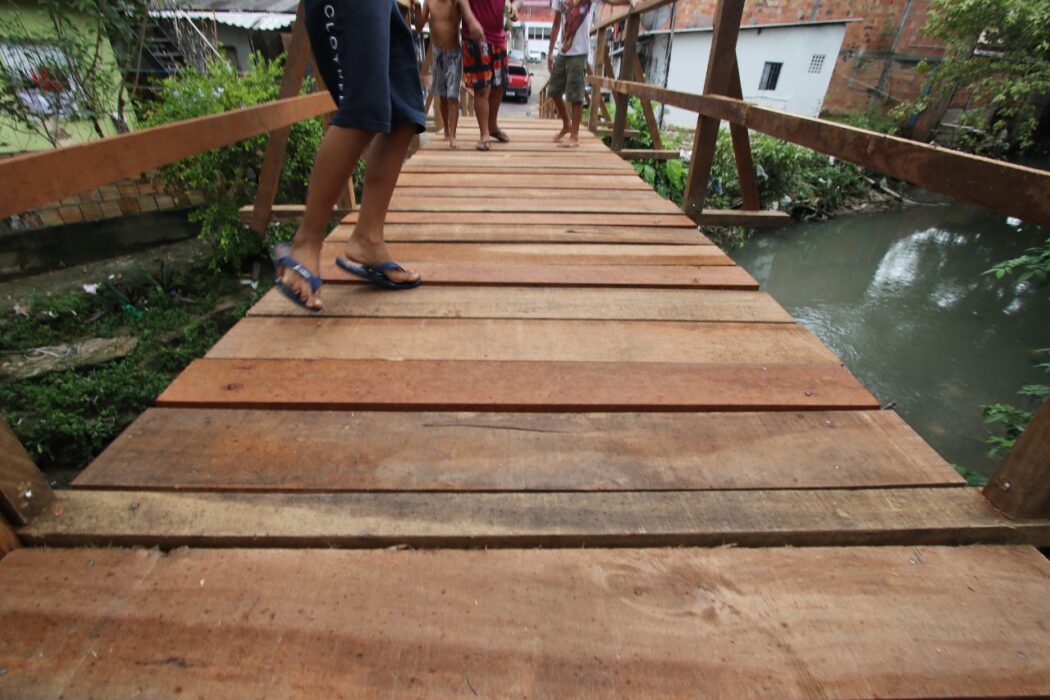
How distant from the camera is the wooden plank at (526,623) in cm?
67

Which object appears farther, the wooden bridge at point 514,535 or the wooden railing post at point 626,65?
the wooden railing post at point 626,65

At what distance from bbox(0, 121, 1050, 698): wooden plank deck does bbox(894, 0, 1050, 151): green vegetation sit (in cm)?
1422

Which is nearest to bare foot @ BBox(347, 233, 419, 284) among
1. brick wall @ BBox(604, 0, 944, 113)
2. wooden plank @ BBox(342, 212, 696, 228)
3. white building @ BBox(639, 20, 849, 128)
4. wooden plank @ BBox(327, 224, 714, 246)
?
wooden plank @ BBox(327, 224, 714, 246)

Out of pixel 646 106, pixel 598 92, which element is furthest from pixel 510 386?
pixel 598 92

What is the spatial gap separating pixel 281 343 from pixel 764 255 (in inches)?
405

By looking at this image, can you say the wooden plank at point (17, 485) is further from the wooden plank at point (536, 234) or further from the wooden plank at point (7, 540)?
the wooden plank at point (536, 234)

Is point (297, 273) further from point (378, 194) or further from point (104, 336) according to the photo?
point (104, 336)

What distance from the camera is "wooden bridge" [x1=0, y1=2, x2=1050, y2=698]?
68 cm

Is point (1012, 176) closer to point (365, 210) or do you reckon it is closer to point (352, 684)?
point (352, 684)

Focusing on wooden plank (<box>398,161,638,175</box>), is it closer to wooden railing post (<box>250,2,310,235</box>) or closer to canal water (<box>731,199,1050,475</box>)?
wooden railing post (<box>250,2,310,235</box>)

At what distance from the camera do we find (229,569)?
793 millimetres

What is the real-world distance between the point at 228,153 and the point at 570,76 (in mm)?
3039

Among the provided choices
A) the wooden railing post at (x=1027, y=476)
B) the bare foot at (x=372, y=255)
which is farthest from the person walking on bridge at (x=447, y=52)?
the wooden railing post at (x=1027, y=476)

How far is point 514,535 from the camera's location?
85 cm
